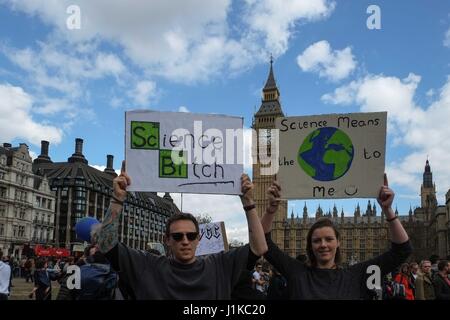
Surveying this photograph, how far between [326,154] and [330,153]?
0.05m

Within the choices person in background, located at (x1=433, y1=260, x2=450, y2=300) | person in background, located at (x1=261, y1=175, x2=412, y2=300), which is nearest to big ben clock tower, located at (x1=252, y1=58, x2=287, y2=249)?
person in background, located at (x1=433, y1=260, x2=450, y2=300)

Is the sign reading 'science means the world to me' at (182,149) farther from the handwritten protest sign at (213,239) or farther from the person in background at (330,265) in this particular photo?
the handwritten protest sign at (213,239)

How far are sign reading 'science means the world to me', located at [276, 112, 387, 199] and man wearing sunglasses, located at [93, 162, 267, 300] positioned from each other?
104 cm

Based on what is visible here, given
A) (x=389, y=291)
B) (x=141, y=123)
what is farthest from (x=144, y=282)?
(x=389, y=291)

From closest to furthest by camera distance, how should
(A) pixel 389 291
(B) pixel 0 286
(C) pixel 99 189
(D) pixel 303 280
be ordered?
(D) pixel 303 280
(B) pixel 0 286
(A) pixel 389 291
(C) pixel 99 189

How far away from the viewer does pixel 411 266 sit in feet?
40.7

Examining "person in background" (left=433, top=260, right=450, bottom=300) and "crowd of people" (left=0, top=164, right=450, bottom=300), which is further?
"person in background" (left=433, top=260, right=450, bottom=300)

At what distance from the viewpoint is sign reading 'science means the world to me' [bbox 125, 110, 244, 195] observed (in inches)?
168

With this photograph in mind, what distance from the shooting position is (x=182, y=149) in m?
4.38

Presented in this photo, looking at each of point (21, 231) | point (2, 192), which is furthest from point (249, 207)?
point (21, 231)

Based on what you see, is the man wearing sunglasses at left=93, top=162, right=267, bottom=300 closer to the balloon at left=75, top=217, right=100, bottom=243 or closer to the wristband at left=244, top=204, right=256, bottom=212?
the wristband at left=244, top=204, right=256, bottom=212

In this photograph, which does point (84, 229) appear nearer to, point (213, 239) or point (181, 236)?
point (213, 239)

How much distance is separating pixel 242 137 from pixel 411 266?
9.62m

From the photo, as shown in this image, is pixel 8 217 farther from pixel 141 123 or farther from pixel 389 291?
pixel 141 123
